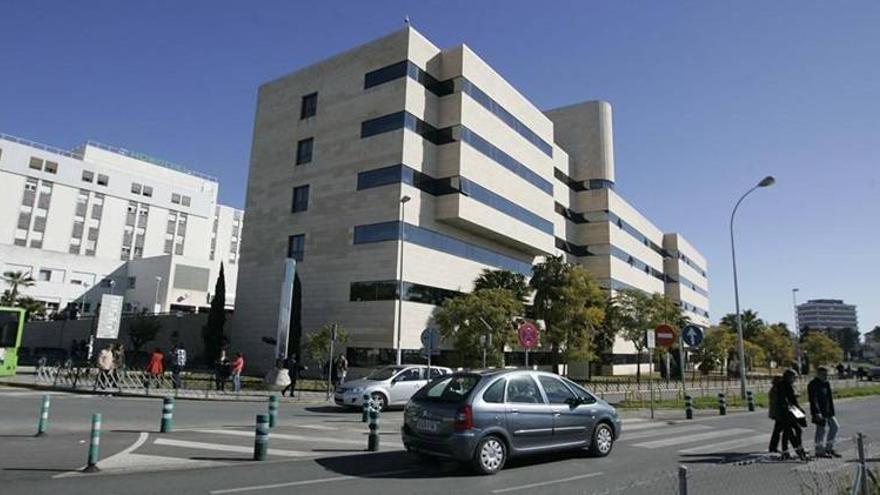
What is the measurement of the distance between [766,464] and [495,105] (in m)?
36.2

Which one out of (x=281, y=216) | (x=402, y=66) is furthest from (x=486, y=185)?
(x=281, y=216)

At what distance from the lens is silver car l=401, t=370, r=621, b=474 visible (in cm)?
785

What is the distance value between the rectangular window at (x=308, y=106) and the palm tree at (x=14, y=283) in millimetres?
43637

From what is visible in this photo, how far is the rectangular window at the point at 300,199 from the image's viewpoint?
4016 cm

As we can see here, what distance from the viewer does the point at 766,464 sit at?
9.37m

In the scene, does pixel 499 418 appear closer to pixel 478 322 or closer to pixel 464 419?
pixel 464 419

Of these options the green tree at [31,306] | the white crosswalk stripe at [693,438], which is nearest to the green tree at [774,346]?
the white crosswalk stripe at [693,438]

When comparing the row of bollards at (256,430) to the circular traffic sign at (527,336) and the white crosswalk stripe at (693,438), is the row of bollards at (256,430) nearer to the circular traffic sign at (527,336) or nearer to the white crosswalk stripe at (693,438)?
the white crosswalk stripe at (693,438)

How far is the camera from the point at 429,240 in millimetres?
37062

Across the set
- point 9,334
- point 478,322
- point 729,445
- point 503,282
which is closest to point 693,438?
point 729,445

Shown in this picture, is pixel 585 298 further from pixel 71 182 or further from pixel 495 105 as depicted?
pixel 71 182

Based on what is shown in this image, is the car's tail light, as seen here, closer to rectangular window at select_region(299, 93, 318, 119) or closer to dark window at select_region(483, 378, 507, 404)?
dark window at select_region(483, 378, 507, 404)

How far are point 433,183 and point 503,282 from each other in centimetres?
842

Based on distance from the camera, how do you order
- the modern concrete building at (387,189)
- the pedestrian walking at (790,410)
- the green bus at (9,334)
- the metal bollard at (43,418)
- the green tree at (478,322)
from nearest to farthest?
the pedestrian walking at (790,410), the metal bollard at (43,418), the green bus at (9,334), the green tree at (478,322), the modern concrete building at (387,189)
